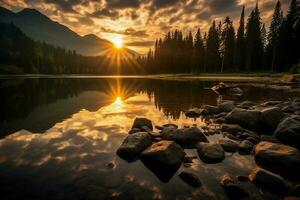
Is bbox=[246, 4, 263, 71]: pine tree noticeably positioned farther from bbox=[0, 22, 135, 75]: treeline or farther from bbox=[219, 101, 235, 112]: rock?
bbox=[0, 22, 135, 75]: treeline

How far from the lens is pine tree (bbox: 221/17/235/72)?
65125mm

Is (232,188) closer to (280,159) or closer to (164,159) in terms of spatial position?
(164,159)

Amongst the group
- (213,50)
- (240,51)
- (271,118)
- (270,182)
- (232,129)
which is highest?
(213,50)

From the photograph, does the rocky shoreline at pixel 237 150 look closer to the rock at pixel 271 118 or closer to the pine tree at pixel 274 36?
the rock at pixel 271 118

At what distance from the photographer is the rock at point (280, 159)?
534cm

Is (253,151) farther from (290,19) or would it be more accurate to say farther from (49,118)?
(290,19)

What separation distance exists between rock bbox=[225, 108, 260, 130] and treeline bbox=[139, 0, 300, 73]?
35.4 meters

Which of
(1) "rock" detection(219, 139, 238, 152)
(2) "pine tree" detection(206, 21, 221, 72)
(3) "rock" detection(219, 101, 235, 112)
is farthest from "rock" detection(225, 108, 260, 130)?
(2) "pine tree" detection(206, 21, 221, 72)

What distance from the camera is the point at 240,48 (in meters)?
60.5

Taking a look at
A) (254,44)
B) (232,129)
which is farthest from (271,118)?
(254,44)

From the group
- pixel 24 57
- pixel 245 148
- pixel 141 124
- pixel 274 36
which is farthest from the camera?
pixel 24 57

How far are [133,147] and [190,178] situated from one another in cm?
220

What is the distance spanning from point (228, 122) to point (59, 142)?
8113 mm

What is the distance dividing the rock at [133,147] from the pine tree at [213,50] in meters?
70.4
